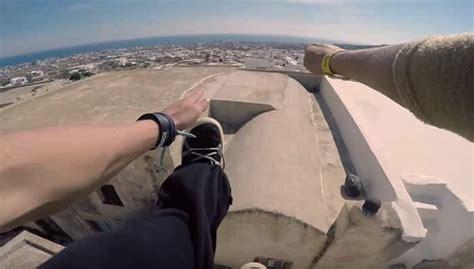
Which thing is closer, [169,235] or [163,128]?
[169,235]

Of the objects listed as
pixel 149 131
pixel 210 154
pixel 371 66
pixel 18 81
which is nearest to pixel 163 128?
pixel 149 131

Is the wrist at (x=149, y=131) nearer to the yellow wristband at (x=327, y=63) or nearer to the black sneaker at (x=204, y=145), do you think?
the black sneaker at (x=204, y=145)

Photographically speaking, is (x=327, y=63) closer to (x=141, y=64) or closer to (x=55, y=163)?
(x=55, y=163)

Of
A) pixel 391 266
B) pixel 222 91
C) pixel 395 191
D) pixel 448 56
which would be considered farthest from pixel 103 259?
pixel 391 266

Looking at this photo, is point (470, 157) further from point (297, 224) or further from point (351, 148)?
point (297, 224)

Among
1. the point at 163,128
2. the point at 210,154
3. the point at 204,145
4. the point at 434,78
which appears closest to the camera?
the point at 434,78

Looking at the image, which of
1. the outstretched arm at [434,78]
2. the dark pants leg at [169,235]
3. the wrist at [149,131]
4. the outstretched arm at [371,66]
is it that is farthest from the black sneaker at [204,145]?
the outstretched arm at [434,78]
